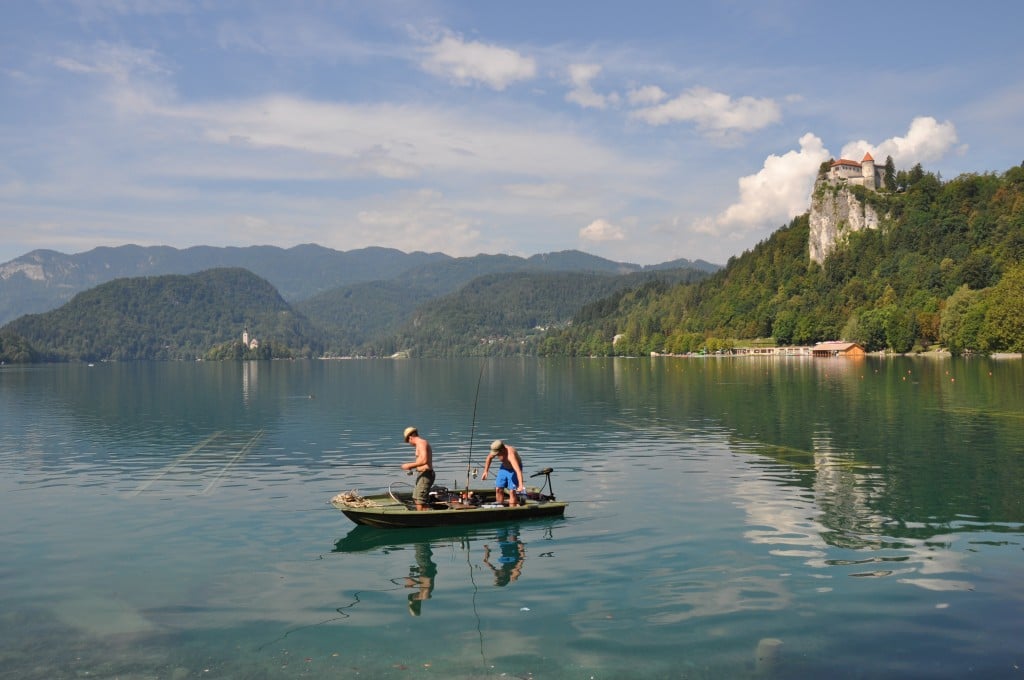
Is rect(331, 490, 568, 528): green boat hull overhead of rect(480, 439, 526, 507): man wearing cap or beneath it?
beneath

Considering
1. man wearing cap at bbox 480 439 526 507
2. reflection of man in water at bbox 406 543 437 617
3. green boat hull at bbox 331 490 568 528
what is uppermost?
man wearing cap at bbox 480 439 526 507

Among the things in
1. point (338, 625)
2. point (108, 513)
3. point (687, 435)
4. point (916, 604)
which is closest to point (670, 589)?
point (916, 604)

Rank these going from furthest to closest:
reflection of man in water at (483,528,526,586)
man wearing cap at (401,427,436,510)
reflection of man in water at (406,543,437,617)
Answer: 1. man wearing cap at (401,427,436,510)
2. reflection of man in water at (483,528,526,586)
3. reflection of man in water at (406,543,437,617)

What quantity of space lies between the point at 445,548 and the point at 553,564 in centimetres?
415

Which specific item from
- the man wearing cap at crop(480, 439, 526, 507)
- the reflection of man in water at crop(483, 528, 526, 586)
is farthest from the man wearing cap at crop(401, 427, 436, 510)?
the reflection of man in water at crop(483, 528, 526, 586)

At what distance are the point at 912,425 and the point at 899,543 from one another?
33.0 metres

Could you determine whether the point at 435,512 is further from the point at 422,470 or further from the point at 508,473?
the point at 508,473

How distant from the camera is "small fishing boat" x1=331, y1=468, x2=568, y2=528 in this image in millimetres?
26484

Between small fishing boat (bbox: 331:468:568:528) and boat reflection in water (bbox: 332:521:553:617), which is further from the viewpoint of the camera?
small fishing boat (bbox: 331:468:568:528)

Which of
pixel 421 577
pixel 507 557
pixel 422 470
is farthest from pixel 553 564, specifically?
pixel 422 470

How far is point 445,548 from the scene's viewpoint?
2538 cm

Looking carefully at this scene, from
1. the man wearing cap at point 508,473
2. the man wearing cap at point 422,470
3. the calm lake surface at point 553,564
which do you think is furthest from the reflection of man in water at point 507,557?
the man wearing cap at point 422,470

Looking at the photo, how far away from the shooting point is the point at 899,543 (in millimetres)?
23922

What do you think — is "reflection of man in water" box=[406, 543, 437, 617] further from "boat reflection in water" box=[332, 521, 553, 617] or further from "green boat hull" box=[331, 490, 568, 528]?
"green boat hull" box=[331, 490, 568, 528]
